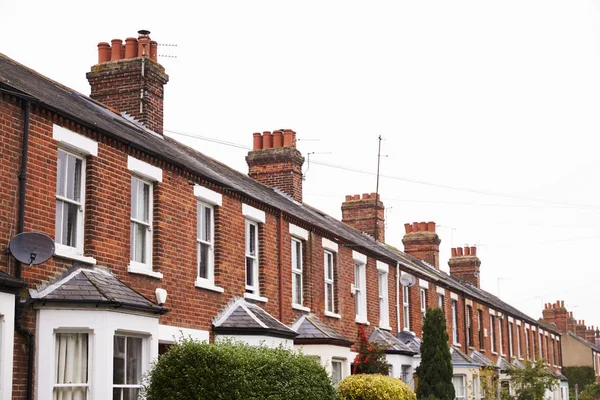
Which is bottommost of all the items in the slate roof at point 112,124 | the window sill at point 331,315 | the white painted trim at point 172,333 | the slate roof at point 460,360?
the slate roof at point 460,360

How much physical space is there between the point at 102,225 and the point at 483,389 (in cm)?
2202

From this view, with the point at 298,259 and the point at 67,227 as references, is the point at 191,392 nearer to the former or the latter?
the point at 67,227

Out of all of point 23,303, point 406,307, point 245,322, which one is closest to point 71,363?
point 23,303

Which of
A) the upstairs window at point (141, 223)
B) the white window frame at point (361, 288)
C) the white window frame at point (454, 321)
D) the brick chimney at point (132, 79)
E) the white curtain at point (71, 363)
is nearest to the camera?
the white curtain at point (71, 363)

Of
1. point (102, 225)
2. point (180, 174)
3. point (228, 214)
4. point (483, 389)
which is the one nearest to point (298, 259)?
point (228, 214)

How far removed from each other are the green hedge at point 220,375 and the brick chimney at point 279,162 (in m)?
14.4

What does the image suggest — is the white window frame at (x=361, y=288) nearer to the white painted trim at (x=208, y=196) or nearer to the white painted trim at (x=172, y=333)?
the white painted trim at (x=208, y=196)

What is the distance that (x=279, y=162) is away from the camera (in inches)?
1110

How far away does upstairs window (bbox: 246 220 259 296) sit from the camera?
20.2 m

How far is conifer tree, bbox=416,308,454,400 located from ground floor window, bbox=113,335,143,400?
13.2 m

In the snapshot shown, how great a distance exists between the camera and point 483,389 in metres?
33.3

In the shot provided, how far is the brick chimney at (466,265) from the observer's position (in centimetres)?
4991

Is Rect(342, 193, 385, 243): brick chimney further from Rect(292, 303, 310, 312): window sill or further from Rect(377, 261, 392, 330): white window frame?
Rect(292, 303, 310, 312): window sill

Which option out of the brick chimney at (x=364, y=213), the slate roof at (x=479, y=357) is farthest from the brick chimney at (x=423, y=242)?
the brick chimney at (x=364, y=213)
